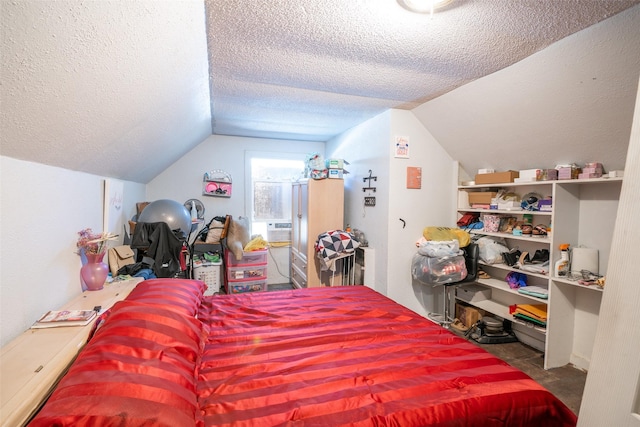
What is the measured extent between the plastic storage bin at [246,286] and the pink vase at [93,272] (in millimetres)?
1833

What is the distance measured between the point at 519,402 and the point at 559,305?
5.79 ft

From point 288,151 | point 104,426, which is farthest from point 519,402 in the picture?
point 288,151

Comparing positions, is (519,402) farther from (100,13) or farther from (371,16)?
(100,13)

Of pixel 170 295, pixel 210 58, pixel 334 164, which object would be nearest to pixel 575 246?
pixel 334 164

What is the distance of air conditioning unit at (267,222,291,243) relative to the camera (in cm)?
474

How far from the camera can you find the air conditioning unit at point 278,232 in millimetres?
4738

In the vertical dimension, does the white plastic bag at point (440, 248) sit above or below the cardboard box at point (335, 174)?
below

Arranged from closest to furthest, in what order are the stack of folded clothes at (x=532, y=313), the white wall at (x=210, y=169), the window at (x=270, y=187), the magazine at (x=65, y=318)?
1. the magazine at (x=65, y=318)
2. the stack of folded clothes at (x=532, y=313)
3. the white wall at (x=210, y=169)
4. the window at (x=270, y=187)

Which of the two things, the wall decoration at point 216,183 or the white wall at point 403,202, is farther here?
the wall decoration at point 216,183

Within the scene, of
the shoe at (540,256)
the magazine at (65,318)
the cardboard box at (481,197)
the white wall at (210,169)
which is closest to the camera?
the magazine at (65,318)

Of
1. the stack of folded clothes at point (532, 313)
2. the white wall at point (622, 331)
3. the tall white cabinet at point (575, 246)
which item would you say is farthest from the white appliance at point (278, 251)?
the white wall at point (622, 331)

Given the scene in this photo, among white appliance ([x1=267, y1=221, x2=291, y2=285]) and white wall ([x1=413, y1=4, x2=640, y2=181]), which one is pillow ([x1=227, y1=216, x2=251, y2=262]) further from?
white wall ([x1=413, y1=4, x2=640, y2=181])

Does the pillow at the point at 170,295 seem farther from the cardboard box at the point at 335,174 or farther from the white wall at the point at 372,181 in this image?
the cardboard box at the point at 335,174

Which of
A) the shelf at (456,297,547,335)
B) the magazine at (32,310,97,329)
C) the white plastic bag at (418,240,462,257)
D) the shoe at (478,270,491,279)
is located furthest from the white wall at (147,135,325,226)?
the shelf at (456,297,547,335)
